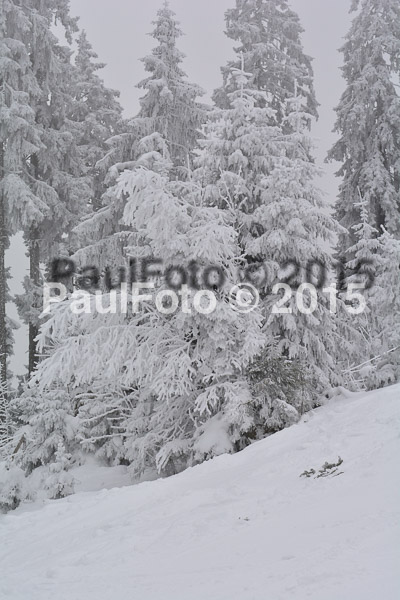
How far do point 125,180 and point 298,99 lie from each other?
217 inches

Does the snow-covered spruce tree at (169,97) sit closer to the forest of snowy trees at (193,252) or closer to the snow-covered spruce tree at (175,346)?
the forest of snowy trees at (193,252)

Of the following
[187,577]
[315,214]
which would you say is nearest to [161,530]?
[187,577]

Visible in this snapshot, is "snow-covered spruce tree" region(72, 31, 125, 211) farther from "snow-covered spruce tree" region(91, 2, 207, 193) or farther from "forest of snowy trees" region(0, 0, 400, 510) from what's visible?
"snow-covered spruce tree" region(91, 2, 207, 193)

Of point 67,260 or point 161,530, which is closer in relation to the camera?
point 161,530

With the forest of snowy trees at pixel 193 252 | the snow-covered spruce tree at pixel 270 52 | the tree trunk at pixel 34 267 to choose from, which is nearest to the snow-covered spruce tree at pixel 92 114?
the forest of snowy trees at pixel 193 252

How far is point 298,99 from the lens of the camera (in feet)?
43.3

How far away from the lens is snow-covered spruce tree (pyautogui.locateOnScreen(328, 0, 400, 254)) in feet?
55.0

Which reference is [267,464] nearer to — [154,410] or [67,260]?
[154,410]

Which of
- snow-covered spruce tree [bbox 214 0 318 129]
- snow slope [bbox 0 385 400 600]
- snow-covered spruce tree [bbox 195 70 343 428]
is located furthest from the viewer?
snow-covered spruce tree [bbox 214 0 318 129]

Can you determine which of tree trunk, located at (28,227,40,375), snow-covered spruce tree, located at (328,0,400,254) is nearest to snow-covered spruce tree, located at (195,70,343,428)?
snow-covered spruce tree, located at (328,0,400,254)

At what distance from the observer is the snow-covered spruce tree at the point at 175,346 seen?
10.2 meters

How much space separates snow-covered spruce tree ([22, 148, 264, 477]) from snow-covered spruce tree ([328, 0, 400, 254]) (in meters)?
7.37

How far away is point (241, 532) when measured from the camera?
4859mm

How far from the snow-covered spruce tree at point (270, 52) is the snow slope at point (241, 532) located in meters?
13.8
